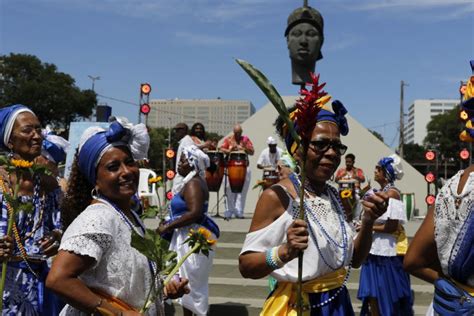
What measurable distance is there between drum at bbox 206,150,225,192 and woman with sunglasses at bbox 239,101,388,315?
32.7ft

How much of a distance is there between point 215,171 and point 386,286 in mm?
7015

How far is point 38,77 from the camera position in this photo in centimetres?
4544

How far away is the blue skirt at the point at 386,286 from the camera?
22.4 ft

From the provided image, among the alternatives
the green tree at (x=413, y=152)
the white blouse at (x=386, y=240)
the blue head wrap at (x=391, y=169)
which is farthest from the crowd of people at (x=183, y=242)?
the green tree at (x=413, y=152)

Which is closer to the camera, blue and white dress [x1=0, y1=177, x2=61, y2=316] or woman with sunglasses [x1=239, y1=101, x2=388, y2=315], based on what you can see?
woman with sunglasses [x1=239, y1=101, x2=388, y2=315]

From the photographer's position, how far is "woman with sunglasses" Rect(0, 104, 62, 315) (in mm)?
3803

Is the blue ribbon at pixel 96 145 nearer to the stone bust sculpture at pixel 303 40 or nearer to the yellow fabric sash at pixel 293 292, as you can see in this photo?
the yellow fabric sash at pixel 293 292

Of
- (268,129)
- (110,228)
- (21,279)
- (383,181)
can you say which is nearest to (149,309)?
(110,228)

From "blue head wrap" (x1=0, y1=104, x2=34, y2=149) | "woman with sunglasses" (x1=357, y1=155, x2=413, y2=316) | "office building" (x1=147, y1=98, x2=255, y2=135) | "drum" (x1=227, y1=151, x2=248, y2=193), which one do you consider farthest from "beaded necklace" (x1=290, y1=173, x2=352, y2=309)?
"office building" (x1=147, y1=98, x2=255, y2=135)

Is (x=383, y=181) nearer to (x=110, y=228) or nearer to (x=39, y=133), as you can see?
(x=39, y=133)

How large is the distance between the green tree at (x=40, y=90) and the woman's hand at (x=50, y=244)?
4214cm

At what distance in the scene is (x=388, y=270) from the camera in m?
6.95

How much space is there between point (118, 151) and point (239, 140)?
10.9 meters

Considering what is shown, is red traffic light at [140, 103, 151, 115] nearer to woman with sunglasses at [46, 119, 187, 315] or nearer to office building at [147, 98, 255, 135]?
woman with sunglasses at [46, 119, 187, 315]
